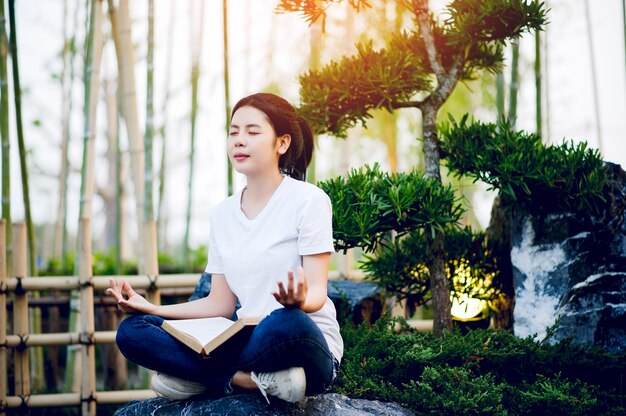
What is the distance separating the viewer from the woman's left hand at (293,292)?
2.03 metres

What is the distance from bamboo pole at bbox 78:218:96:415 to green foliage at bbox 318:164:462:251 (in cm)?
163

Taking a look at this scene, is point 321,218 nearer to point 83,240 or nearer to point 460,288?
point 460,288

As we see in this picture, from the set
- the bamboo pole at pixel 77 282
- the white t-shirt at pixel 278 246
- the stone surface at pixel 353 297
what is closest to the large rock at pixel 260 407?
the white t-shirt at pixel 278 246

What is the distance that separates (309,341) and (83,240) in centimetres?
220

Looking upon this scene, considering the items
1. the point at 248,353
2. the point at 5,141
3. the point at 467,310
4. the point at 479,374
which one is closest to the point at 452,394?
the point at 479,374

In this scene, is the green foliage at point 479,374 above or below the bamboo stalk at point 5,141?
below

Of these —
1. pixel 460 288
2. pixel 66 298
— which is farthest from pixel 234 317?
pixel 66 298

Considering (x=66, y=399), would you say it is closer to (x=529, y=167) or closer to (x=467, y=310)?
(x=467, y=310)

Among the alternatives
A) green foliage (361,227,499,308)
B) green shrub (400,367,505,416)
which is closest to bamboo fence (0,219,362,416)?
green foliage (361,227,499,308)

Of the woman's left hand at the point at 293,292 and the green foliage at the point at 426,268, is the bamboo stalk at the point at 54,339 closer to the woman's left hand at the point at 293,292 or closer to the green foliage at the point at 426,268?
the green foliage at the point at 426,268

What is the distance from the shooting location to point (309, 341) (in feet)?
7.16

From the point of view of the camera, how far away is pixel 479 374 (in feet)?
9.56

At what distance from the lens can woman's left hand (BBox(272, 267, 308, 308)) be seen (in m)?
2.03

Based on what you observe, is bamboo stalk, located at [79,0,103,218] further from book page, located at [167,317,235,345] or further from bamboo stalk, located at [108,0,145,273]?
book page, located at [167,317,235,345]
